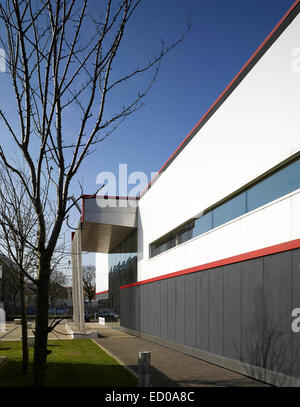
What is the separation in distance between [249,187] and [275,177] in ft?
5.20

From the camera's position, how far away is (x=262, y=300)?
12109 mm

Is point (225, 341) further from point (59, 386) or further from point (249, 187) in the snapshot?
point (59, 386)

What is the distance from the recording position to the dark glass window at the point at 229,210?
46.5 feet

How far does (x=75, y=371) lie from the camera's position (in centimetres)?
1302

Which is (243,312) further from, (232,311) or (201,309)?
(201,309)

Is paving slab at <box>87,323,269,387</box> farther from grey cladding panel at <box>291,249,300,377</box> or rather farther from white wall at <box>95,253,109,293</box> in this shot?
white wall at <box>95,253,109,293</box>

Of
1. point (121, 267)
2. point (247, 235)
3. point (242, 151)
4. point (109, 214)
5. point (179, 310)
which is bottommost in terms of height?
point (179, 310)

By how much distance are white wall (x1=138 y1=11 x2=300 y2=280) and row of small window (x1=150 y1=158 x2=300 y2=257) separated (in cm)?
29

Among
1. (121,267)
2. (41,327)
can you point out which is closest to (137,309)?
(121,267)

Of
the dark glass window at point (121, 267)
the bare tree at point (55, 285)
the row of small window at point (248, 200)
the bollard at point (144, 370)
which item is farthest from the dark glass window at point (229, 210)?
the dark glass window at point (121, 267)

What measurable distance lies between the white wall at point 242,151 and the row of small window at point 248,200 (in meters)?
0.29

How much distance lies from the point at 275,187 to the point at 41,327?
26.9 ft

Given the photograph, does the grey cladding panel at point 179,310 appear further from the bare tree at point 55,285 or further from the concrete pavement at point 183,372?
the bare tree at point 55,285
